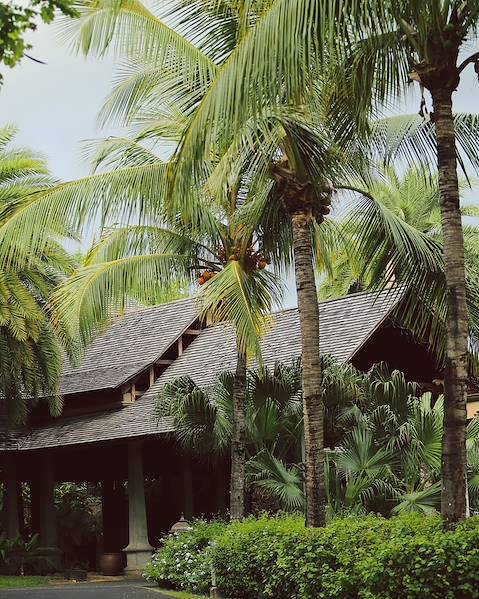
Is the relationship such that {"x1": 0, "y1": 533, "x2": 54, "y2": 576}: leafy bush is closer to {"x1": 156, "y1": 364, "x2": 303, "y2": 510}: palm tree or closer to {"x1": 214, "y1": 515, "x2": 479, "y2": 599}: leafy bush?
{"x1": 156, "y1": 364, "x2": 303, "y2": 510}: palm tree

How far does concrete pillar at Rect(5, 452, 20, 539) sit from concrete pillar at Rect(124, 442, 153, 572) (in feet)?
9.81

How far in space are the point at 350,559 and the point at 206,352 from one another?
13.2m

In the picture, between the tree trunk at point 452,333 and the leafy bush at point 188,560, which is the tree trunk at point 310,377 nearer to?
the tree trunk at point 452,333

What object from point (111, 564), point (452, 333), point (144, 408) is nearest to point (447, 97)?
point (452, 333)

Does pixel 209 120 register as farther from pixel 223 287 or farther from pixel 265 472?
pixel 265 472

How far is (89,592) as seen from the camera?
1886 cm

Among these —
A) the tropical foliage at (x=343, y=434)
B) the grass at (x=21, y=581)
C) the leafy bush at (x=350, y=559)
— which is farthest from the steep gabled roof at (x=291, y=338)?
the leafy bush at (x=350, y=559)

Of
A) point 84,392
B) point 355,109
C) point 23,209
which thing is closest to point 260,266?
point 23,209

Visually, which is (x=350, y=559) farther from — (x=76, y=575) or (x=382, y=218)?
(x=76, y=575)

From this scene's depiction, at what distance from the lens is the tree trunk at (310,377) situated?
13922 millimetres

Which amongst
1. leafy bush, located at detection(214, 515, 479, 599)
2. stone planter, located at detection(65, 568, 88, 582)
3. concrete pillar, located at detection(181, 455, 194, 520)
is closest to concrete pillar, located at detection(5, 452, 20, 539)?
stone planter, located at detection(65, 568, 88, 582)

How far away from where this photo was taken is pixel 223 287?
1608 centimetres

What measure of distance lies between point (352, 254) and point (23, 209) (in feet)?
17.3

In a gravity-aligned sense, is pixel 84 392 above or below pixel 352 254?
below
